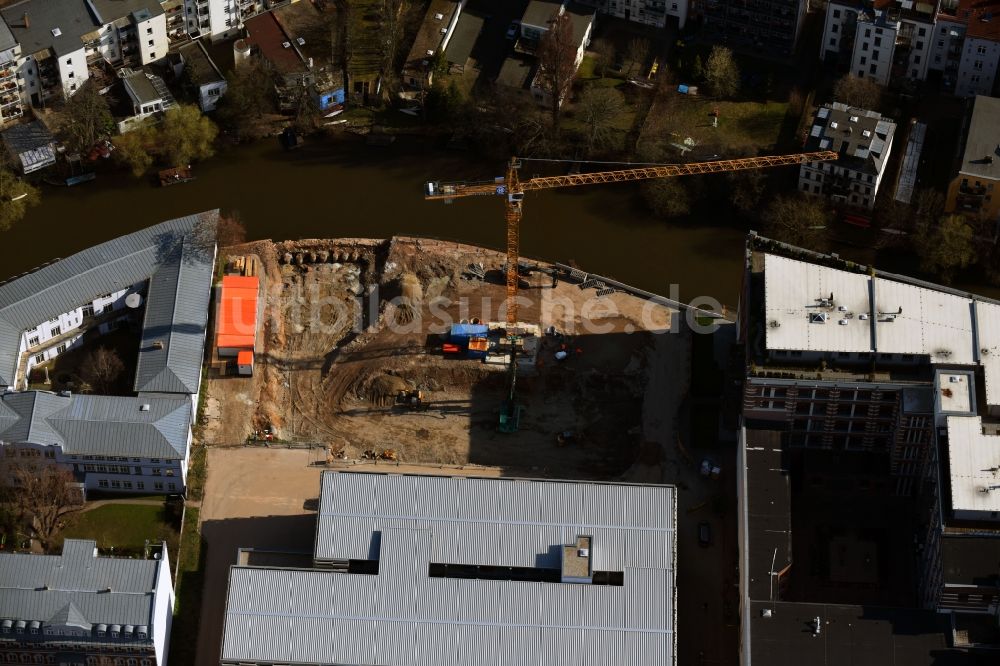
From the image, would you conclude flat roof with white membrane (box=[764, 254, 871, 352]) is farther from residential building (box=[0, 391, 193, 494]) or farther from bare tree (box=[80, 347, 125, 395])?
bare tree (box=[80, 347, 125, 395])

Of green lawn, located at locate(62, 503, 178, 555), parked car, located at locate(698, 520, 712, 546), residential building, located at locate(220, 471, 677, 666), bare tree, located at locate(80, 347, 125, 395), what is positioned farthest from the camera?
bare tree, located at locate(80, 347, 125, 395)

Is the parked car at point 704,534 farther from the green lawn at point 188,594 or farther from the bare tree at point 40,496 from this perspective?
the bare tree at point 40,496

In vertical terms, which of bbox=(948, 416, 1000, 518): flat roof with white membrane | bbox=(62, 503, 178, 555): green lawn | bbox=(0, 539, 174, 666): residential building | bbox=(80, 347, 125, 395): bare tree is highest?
bbox=(80, 347, 125, 395): bare tree

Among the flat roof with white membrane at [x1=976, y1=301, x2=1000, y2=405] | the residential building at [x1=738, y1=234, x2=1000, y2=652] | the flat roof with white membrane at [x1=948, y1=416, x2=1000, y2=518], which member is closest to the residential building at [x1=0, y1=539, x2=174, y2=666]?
the residential building at [x1=738, y1=234, x2=1000, y2=652]

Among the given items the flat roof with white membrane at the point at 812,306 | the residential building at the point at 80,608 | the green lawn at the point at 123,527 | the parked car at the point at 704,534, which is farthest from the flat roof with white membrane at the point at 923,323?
the residential building at the point at 80,608

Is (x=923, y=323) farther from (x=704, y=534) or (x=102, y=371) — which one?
(x=102, y=371)

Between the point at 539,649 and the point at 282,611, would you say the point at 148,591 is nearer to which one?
the point at 282,611

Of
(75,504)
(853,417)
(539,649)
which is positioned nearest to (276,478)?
(75,504)
